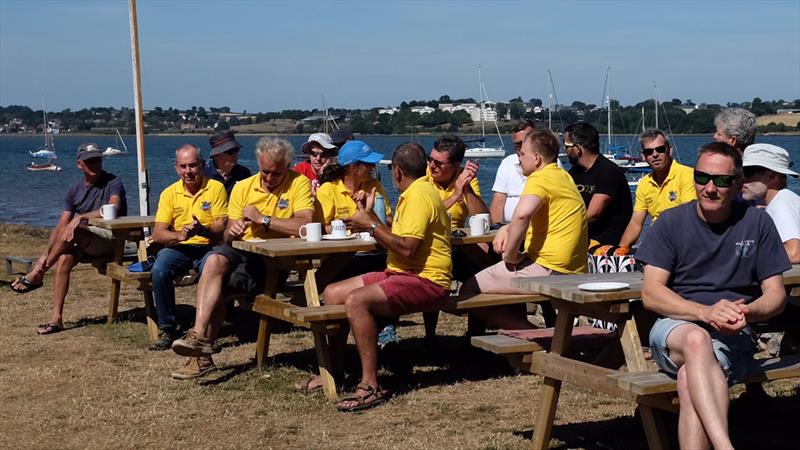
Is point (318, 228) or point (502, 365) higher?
point (318, 228)

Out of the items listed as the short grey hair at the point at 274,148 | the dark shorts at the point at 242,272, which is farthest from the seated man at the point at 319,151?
the dark shorts at the point at 242,272

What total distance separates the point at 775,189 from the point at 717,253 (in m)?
0.91

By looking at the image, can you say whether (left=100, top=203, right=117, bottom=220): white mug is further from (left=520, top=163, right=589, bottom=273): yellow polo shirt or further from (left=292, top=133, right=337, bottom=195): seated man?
(left=520, top=163, right=589, bottom=273): yellow polo shirt

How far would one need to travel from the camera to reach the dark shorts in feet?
23.2

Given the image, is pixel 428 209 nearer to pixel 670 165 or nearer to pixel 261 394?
pixel 261 394

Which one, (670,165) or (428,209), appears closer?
(428,209)

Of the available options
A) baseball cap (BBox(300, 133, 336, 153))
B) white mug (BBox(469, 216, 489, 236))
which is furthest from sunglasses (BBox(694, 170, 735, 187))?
baseball cap (BBox(300, 133, 336, 153))

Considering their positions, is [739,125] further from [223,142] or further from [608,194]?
[223,142]

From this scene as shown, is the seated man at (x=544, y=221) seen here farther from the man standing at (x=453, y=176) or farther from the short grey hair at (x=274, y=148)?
the short grey hair at (x=274, y=148)

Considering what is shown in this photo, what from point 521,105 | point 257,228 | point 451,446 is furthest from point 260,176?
point 521,105

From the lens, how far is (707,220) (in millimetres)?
4625

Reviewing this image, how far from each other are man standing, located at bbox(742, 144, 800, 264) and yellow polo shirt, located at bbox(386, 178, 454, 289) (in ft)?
5.45

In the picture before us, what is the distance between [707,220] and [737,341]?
500 mm

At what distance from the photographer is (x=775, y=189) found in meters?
5.33
